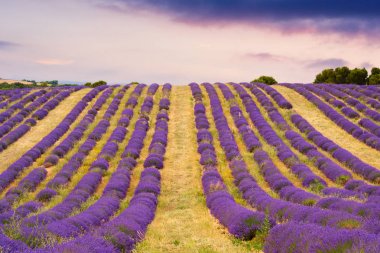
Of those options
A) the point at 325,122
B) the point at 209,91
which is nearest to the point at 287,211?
the point at 325,122

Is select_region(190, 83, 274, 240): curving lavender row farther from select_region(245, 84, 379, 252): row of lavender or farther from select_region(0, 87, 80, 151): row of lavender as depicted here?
select_region(0, 87, 80, 151): row of lavender

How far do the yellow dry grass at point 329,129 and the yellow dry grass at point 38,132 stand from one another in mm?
19375

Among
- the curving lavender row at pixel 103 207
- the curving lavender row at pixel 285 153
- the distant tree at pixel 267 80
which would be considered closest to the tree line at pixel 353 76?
the distant tree at pixel 267 80

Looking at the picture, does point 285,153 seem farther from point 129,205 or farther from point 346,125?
point 129,205

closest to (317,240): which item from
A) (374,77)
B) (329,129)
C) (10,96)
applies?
(329,129)

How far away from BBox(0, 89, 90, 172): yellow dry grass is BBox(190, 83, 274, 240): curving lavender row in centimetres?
1099

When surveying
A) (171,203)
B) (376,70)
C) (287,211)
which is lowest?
(171,203)

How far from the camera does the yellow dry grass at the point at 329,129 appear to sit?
2495 cm

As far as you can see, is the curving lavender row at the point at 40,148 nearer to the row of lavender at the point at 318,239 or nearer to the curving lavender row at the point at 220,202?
the curving lavender row at the point at 220,202

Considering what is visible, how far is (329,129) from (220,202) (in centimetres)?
1861

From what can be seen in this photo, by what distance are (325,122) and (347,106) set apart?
5539mm

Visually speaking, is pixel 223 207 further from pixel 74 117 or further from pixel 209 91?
pixel 209 91

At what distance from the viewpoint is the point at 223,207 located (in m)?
14.4

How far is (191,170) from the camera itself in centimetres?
2358
